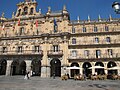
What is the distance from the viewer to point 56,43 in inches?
1489

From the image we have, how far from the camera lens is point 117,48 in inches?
1404

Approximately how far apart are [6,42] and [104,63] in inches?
986

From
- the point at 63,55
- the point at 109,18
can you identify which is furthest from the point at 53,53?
the point at 109,18

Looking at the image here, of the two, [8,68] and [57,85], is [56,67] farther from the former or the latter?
[57,85]

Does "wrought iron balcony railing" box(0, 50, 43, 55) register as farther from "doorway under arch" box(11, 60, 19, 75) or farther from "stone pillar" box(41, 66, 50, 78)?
"stone pillar" box(41, 66, 50, 78)

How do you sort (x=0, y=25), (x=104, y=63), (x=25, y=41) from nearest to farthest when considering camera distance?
(x=104, y=63) < (x=25, y=41) < (x=0, y=25)

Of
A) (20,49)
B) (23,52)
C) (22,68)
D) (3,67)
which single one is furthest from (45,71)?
(3,67)

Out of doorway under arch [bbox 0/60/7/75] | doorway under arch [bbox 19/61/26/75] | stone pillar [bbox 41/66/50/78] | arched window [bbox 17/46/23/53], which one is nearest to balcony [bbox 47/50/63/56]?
stone pillar [bbox 41/66/50/78]

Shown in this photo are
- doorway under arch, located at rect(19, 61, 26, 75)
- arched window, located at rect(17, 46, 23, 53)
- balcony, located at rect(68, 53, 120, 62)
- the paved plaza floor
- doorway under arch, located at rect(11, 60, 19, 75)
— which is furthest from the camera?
doorway under arch, located at rect(19, 61, 26, 75)

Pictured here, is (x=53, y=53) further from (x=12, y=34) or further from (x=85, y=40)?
(x=12, y=34)

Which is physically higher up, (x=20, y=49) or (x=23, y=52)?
(x=20, y=49)

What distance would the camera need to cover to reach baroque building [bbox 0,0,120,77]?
3625 cm

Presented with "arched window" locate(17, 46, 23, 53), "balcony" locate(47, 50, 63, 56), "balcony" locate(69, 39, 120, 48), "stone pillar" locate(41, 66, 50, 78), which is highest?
"balcony" locate(69, 39, 120, 48)

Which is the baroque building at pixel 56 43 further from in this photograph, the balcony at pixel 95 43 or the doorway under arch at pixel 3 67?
the doorway under arch at pixel 3 67
